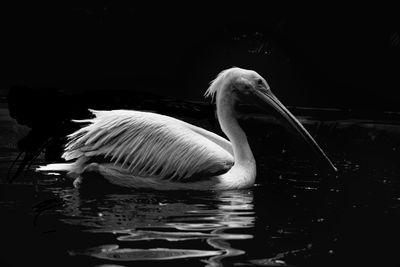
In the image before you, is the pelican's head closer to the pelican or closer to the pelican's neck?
the pelican's neck

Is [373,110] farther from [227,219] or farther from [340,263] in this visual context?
[340,263]

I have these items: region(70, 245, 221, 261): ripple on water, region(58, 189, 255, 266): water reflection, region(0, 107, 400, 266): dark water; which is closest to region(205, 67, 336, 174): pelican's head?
region(0, 107, 400, 266): dark water

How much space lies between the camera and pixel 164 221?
157 inches

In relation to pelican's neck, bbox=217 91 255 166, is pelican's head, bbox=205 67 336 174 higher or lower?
higher

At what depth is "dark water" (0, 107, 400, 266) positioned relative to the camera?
3.10m

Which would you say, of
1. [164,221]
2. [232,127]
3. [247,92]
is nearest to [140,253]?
[164,221]

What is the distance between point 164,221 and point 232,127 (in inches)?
63.1

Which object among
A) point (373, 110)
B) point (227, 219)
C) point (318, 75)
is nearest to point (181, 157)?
point (227, 219)

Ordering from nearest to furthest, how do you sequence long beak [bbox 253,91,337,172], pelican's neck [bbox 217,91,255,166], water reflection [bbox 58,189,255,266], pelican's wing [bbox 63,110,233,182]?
water reflection [bbox 58,189,255,266], pelican's wing [bbox 63,110,233,182], pelican's neck [bbox 217,91,255,166], long beak [bbox 253,91,337,172]

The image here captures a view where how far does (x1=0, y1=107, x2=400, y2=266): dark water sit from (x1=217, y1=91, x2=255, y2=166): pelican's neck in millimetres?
287

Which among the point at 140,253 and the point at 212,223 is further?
the point at 212,223

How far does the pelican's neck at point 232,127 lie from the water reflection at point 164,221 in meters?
0.32

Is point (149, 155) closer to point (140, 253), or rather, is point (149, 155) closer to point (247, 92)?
point (247, 92)

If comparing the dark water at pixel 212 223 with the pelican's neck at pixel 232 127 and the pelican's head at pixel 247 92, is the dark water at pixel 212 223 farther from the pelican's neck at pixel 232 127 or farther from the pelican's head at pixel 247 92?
the pelican's head at pixel 247 92
